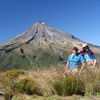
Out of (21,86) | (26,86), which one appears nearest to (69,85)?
(26,86)

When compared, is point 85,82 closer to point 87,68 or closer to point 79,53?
point 87,68

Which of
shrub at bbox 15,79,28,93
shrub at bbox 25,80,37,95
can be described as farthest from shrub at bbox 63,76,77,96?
shrub at bbox 15,79,28,93

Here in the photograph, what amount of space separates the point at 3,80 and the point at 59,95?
4364mm

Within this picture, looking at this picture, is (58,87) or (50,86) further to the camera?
(50,86)

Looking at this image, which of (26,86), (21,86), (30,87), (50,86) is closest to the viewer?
(50,86)

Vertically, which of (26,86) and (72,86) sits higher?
(26,86)

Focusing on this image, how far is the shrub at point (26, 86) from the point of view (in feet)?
45.4

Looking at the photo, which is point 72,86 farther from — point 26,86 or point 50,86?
point 26,86

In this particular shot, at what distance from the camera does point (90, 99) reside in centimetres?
1137

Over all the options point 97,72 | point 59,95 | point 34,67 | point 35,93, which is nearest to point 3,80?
point 34,67

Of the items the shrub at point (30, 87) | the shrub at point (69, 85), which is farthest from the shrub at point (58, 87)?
the shrub at point (30, 87)

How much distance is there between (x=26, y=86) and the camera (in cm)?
1390

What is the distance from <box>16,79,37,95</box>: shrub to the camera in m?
13.8

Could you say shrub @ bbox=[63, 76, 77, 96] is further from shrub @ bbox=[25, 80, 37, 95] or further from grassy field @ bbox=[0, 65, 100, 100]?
shrub @ bbox=[25, 80, 37, 95]
